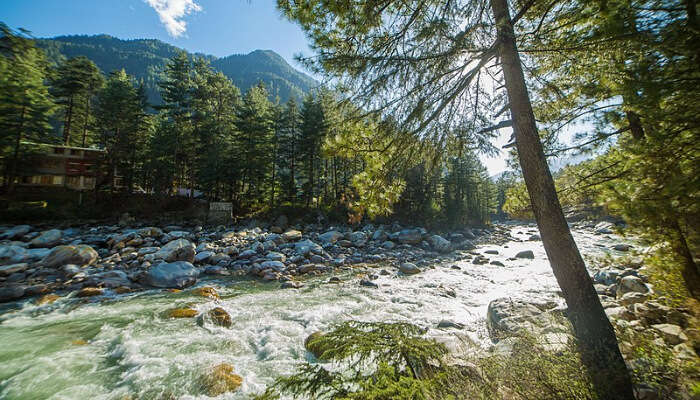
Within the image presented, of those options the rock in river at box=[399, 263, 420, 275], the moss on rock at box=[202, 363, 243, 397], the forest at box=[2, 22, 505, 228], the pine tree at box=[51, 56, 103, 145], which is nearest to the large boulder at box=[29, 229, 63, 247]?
the forest at box=[2, 22, 505, 228]

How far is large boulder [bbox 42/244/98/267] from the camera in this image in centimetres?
942

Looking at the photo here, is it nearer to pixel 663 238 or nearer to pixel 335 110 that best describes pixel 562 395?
pixel 663 238

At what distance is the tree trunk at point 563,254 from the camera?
2326mm

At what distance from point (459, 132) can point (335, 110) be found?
1.96m

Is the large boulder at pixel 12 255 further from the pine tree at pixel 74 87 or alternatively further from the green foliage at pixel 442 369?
the pine tree at pixel 74 87

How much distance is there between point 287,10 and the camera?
306 cm

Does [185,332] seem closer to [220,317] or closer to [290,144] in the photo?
[220,317]

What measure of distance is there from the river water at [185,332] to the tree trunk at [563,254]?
86.3 inches

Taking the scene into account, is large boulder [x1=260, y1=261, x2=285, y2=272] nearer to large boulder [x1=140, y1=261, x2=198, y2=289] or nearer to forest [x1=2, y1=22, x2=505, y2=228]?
large boulder [x1=140, y1=261, x2=198, y2=289]

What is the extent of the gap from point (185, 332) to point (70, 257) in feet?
28.6

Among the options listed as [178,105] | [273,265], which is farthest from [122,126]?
[273,265]

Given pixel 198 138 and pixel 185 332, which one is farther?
pixel 198 138

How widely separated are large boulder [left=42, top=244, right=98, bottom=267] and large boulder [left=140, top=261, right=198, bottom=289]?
3681 mm

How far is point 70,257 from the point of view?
32.1 feet
